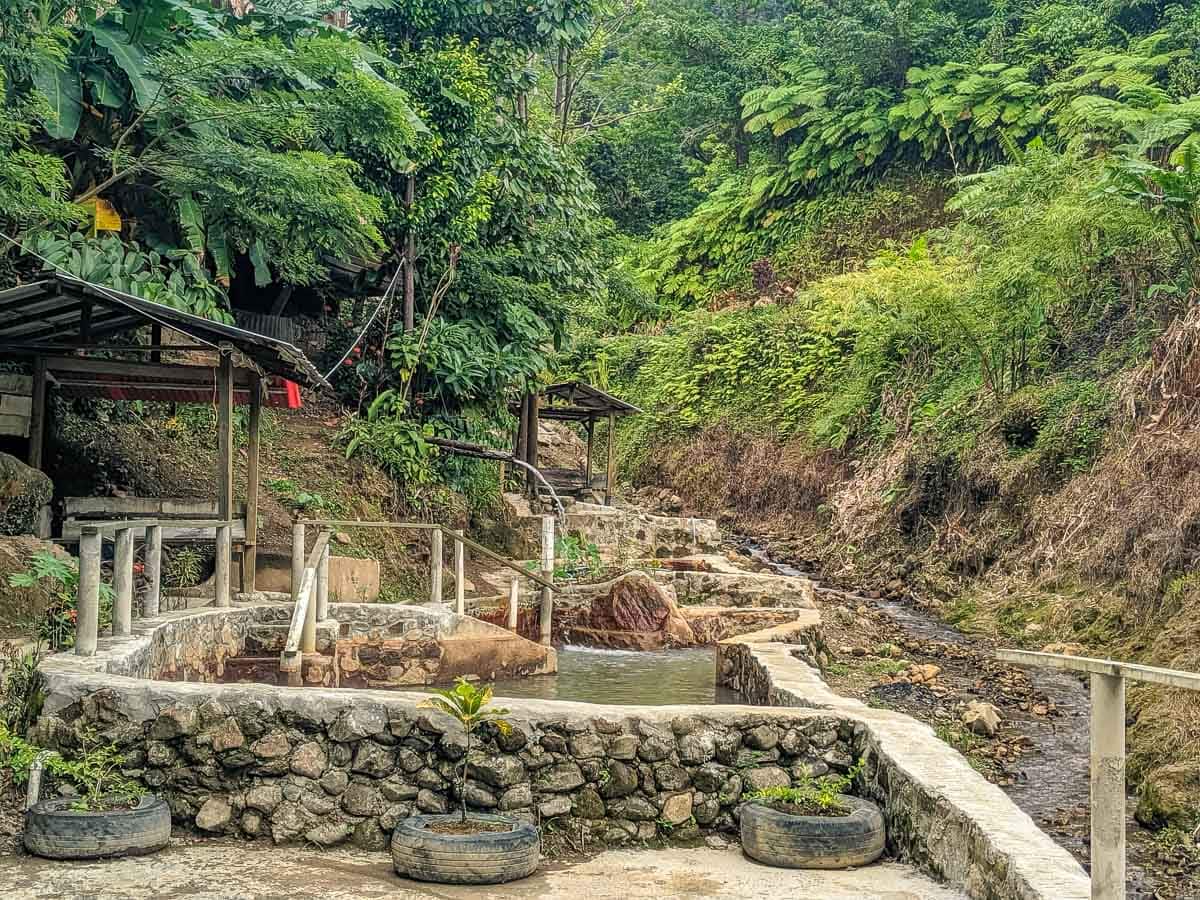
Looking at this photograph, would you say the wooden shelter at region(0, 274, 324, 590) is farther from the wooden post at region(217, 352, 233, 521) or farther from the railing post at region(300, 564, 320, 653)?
the railing post at region(300, 564, 320, 653)

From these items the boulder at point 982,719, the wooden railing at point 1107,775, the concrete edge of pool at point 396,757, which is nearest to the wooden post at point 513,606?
the boulder at point 982,719

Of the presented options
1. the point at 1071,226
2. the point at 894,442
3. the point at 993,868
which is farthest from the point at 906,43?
the point at 993,868

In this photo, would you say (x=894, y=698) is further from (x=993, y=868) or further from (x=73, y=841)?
(x=73, y=841)

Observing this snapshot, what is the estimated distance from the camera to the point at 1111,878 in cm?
386

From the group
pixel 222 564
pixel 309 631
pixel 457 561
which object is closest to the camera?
pixel 222 564

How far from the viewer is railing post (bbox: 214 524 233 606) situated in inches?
394

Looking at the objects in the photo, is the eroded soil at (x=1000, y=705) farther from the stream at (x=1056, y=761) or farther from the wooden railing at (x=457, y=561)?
the wooden railing at (x=457, y=561)

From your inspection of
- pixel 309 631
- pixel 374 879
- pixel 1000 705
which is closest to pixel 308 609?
pixel 309 631

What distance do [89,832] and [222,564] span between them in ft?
14.2

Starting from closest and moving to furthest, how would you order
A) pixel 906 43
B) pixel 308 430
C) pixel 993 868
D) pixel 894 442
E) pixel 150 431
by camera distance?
pixel 993 868, pixel 150 431, pixel 308 430, pixel 894 442, pixel 906 43

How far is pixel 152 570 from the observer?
29.6ft

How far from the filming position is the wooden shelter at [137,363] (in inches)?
383

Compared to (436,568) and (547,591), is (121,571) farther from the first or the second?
(547,591)

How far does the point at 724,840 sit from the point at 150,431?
35.3 ft
